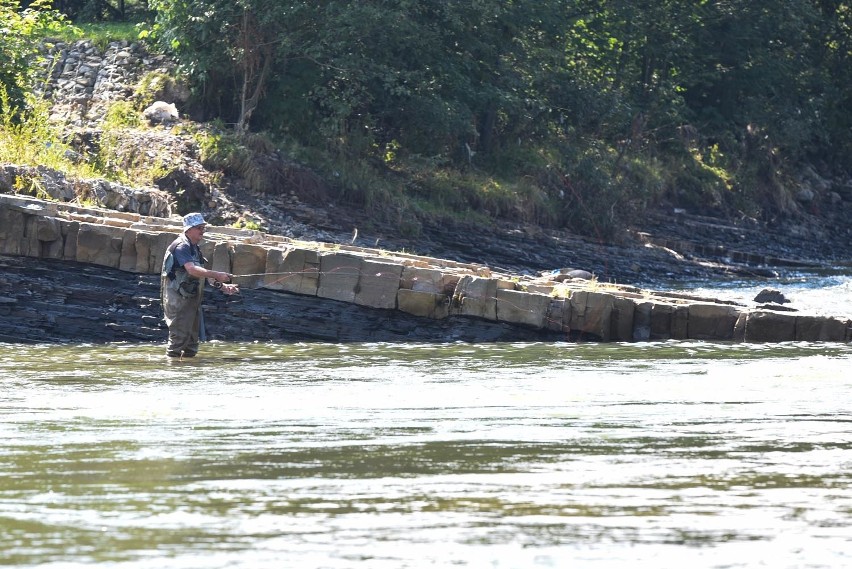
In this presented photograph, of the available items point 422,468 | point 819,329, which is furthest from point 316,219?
point 422,468

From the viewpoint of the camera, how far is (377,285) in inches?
641

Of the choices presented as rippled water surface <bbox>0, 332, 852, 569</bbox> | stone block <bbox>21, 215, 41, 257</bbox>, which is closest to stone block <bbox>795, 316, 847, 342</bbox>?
rippled water surface <bbox>0, 332, 852, 569</bbox>

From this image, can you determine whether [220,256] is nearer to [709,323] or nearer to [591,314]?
[591,314]

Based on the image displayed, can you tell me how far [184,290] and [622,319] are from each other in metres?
5.65

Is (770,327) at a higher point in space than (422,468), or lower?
higher

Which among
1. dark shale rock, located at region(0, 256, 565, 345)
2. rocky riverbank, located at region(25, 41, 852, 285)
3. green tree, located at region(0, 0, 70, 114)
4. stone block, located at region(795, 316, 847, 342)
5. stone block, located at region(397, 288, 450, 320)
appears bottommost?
dark shale rock, located at region(0, 256, 565, 345)

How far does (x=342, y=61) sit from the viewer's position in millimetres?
28266

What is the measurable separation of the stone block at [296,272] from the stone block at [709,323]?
4573mm

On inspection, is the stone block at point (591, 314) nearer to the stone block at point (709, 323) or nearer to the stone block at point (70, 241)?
the stone block at point (709, 323)

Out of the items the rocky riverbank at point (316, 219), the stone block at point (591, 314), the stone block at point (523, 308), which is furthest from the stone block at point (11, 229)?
the stone block at point (591, 314)

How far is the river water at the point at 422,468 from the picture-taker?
575 cm

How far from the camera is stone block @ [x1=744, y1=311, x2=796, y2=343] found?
52.6 ft

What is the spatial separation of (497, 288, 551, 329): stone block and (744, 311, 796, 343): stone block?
2443mm

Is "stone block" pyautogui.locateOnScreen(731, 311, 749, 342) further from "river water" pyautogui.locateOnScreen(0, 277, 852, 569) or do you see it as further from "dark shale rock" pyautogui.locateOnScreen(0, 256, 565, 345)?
"river water" pyautogui.locateOnScreen(0, 277, 852, 569)
